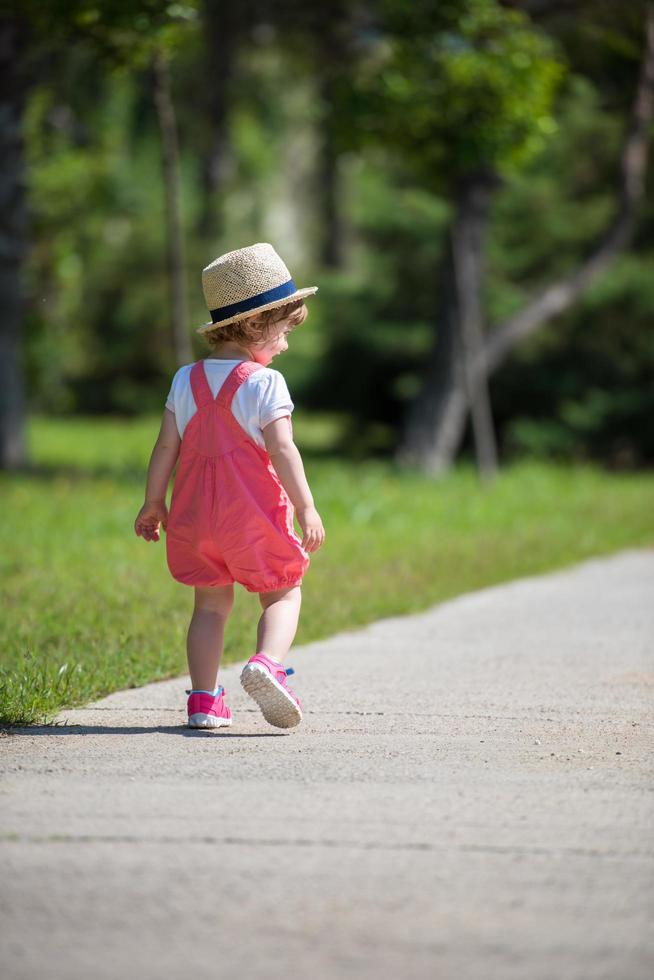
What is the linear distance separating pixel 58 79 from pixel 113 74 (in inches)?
428

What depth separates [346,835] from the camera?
3.42 metres

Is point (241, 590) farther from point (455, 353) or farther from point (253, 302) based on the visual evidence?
point (455, 353)

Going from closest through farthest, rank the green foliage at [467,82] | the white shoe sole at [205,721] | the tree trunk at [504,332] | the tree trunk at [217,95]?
1. the white shoe sole at [205,721]
2. the green foliage at [467,82]
3. the tree trunk at [504,332]
4. the tree trunk at [217,95]

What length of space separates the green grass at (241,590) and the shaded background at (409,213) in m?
1.32

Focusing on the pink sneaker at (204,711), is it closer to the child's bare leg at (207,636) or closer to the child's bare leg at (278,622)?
the child's bare leg at (207,636)

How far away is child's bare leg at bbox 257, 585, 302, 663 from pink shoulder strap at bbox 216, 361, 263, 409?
2.07 ft

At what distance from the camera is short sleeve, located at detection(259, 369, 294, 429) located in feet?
15.1

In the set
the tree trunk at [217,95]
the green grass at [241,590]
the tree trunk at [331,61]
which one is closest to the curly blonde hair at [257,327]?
the green grass at [241,590]

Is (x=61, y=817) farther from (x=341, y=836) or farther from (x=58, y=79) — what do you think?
(x=58, y=79)

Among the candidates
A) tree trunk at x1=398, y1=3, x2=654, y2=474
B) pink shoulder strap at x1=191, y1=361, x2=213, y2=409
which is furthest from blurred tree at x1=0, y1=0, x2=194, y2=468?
pink shoulder strap at x1=191, y1=361, x2=213, y2=409

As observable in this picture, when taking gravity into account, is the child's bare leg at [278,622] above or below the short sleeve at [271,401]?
below

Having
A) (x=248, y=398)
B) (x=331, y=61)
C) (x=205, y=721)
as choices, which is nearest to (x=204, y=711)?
(x=205, y=721)

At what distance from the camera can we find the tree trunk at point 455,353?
15.2 m

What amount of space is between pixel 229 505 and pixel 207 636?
444 mm
